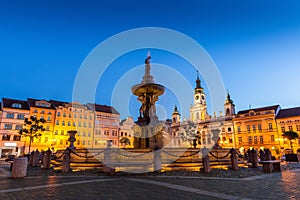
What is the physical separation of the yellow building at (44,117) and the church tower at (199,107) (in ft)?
158

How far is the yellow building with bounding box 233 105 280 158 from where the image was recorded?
5323cm

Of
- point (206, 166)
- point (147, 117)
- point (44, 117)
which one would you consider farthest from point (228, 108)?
point (206, 166)

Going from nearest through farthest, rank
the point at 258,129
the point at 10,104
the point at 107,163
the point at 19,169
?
the point at 19,169, the point at 107,163, the point at 10,104, the point at 258,129

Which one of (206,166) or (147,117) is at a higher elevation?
(147,117)

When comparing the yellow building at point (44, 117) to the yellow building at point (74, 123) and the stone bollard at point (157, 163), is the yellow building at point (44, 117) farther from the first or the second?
the stone bollard at point (157, 163)

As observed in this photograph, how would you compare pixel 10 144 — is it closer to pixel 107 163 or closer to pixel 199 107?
pixel 107 163

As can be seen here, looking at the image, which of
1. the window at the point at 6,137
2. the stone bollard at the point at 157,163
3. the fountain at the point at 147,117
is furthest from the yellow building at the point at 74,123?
the stone bollard at the point at 157,163

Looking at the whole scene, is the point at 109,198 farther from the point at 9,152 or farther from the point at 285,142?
the point at 285,142

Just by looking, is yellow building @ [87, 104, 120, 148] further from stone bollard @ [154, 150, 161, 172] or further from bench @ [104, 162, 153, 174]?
stone bollard @ [154, 150, 161, 172]

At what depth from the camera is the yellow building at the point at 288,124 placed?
48.8m

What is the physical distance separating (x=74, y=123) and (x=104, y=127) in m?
9.38

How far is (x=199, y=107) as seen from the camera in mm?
72500

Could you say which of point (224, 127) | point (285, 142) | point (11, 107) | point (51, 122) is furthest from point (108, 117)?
point (285, 142)

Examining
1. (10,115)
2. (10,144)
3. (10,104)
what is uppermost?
(10,104)
